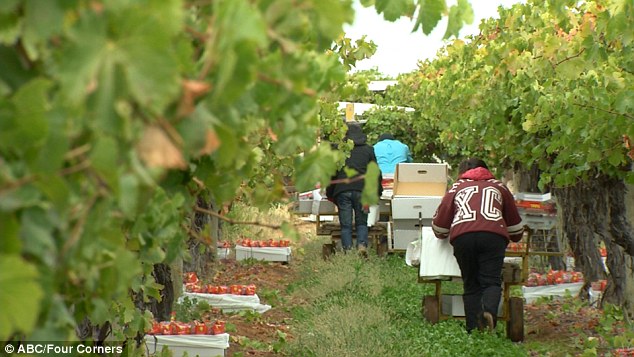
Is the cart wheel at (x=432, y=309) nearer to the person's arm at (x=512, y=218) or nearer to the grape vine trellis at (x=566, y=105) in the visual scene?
the person's arm at (x=512, y=218)

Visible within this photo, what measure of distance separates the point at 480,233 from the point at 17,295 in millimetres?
7783

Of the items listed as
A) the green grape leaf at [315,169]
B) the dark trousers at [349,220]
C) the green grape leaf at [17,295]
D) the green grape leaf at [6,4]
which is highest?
the dark trousers at [349,220]

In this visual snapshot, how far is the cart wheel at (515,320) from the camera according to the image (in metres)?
9.85

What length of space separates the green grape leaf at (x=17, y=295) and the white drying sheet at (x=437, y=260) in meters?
8.19

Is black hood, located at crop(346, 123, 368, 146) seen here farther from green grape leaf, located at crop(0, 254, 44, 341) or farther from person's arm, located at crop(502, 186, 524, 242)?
green grape leaf, located at crop(0, 254, 44, 341)

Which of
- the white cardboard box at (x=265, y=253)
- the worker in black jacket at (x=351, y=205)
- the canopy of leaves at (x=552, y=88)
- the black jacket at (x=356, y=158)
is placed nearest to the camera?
the canopy of leaves at (x=552, y=88)

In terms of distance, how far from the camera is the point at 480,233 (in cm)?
931

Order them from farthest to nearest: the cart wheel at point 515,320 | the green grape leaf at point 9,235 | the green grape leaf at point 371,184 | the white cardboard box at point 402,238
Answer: the white cardboard box at point 402,238, the cart wheel at point 515,320, the green grape leaf at point 371,184, the green grape leaf at point 9,235

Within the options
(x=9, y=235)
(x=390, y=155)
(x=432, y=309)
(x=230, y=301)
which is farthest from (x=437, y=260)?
(x=390, y=155)

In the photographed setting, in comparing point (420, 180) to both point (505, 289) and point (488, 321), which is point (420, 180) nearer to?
point (505, 289)

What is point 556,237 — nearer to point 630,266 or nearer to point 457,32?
point 630,266

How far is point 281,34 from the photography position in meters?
2.31

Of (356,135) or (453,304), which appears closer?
(453,304)

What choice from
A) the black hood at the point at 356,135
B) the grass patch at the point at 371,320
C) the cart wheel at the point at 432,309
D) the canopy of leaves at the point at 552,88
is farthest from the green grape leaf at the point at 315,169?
the black hood at the point at 356,135
